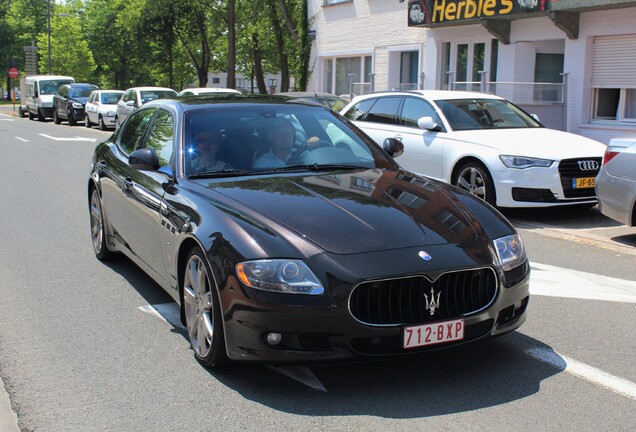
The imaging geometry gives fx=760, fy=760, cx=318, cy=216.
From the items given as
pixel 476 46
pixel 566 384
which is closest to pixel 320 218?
pixel 566 384

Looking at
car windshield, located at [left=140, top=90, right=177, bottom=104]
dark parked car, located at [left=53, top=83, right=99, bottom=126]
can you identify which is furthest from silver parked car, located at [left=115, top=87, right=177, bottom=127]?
dark parked car, located at [left=53, top=83, right=99, bottom=126]

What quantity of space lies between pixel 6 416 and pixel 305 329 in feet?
5.16

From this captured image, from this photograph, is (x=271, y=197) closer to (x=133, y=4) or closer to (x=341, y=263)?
(x=341, y=263)

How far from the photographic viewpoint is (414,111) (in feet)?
36.2

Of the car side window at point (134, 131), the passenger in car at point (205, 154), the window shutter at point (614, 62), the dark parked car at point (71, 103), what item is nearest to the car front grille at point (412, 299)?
the passenger in car at point (205, 154)

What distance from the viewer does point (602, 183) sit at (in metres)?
8.22

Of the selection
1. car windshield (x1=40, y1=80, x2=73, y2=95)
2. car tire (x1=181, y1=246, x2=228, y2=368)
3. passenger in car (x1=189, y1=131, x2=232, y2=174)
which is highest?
car windshield (x1=40, y1=80, x2=73, y2=95)

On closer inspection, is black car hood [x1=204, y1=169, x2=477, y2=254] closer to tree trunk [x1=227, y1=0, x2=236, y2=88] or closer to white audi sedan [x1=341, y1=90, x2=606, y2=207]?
white audi sedan [x1=341, y1=90, x2=606, y2=207]

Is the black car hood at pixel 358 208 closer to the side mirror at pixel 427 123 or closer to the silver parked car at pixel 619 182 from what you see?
the silver parked car at pixel 619 182

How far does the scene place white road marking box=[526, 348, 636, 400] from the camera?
13.5 feet

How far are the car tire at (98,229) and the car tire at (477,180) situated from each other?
15.6 feet

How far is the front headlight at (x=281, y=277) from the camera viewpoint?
12.4 ft

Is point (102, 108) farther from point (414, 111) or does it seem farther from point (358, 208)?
point (358, 208)

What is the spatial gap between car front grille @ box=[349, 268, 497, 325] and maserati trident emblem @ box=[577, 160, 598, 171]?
19.5 feet
